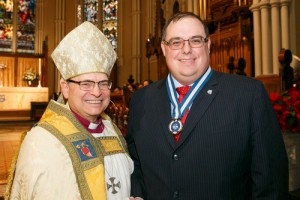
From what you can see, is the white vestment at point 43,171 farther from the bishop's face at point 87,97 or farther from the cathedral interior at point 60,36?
the cathedral interior at point 60,36

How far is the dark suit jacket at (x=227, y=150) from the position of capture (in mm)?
1415

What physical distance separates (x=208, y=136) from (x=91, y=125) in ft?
2.27

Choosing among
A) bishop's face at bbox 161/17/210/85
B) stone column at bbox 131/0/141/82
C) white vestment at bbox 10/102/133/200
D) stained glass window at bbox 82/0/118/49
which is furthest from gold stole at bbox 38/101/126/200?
stained glass window at bbox 82/0/118/49

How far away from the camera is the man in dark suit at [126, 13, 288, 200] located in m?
1.42

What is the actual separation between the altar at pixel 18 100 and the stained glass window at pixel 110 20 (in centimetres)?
443

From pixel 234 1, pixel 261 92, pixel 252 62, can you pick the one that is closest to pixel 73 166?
pixel 261 92

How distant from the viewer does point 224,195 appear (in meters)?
1.44

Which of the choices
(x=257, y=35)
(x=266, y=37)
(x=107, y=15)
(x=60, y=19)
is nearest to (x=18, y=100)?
(x=60, y=19)

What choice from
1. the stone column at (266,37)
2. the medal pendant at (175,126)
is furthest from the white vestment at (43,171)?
the stone column at (266,37)

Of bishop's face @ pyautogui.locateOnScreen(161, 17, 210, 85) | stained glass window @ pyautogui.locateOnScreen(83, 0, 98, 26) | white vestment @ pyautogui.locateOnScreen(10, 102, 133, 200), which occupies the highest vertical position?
stained glass window @ pyautogui.locateOnScreen(83, 0, 98, 26)

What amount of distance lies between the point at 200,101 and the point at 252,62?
6.65 m

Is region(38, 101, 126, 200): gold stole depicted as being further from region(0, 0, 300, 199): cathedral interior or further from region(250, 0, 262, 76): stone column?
region(0, 0, 300, 199): cathedral interior

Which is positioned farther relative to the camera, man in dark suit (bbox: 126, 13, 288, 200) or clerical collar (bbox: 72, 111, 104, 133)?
clerical collar (bbox: 72, 111, 104, 133)

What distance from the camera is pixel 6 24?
16406 millimetres
